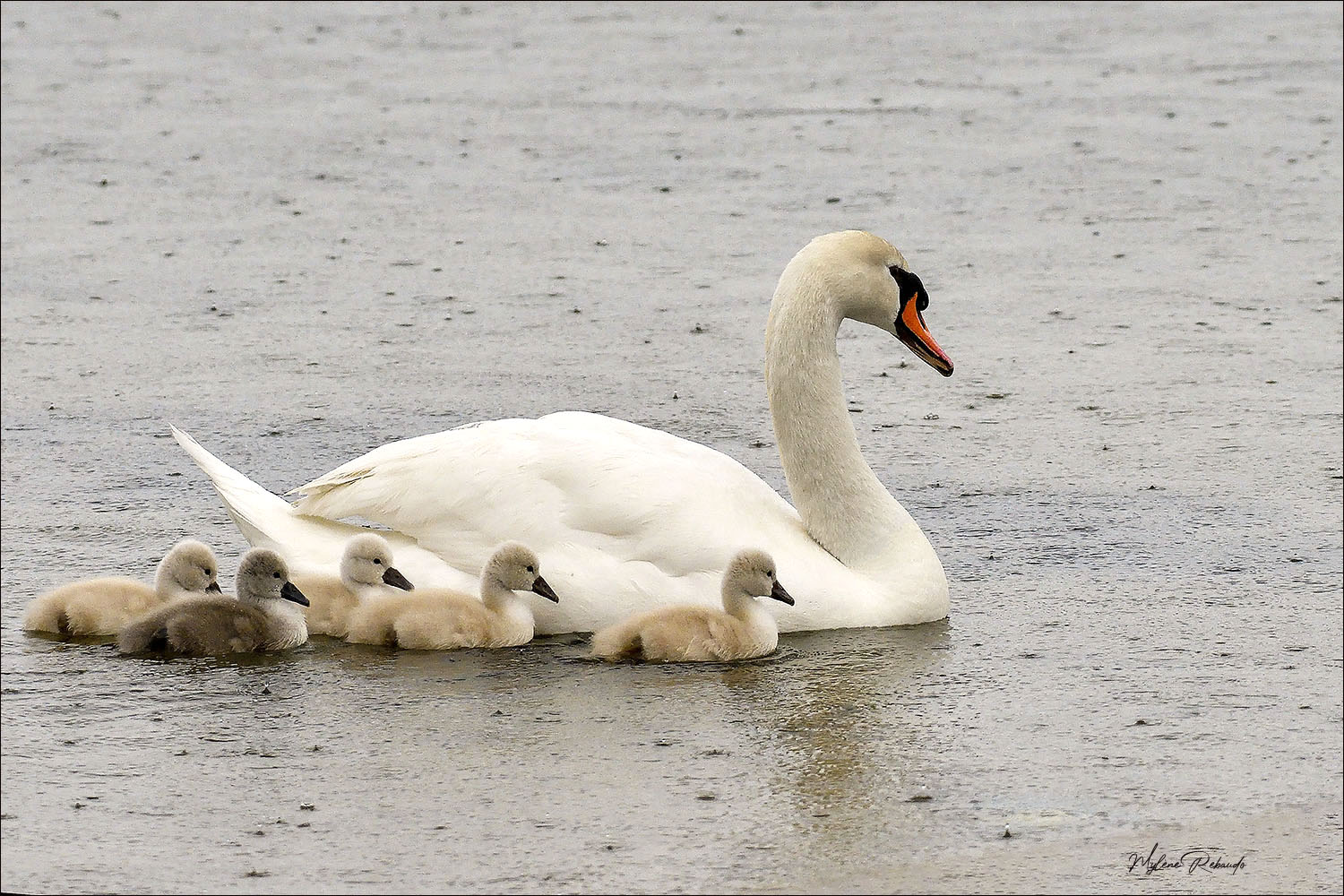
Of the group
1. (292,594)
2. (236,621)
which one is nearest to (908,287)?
(292,594)

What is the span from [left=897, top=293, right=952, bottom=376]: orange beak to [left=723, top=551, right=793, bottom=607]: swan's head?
1136 millimetres

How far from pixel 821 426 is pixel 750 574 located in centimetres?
82

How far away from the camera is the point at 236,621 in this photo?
6551 millimetres

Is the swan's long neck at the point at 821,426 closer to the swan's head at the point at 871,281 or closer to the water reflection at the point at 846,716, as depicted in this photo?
the swan's head at the point at 871,281

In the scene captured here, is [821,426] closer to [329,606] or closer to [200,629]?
[329,606]

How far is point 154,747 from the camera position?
5805 millimetres

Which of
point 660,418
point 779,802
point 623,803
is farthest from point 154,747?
point 660,418

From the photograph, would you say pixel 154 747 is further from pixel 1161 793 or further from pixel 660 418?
pixel 660 418

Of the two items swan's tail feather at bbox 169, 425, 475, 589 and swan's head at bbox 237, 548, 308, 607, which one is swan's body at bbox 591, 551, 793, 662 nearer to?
swan's tail feather at bbox 169, 425, 475, 589

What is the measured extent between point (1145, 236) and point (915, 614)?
577 centimetres

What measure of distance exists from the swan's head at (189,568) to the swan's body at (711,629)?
47.7 inches

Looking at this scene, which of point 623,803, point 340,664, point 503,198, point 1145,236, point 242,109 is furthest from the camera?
point 242,109

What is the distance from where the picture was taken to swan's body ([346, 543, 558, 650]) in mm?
6648
